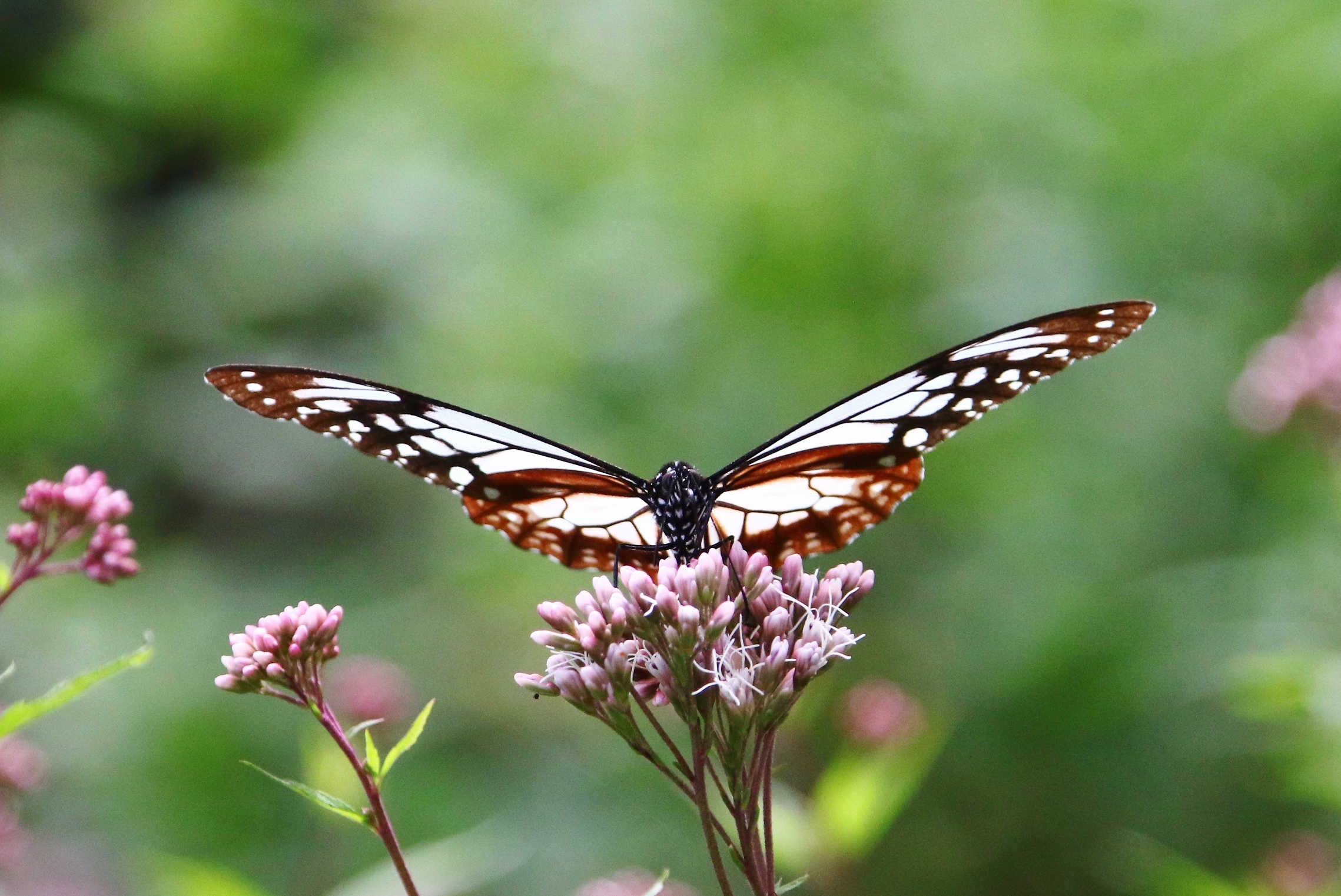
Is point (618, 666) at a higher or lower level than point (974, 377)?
lower

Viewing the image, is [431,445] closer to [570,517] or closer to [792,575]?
[570,517]

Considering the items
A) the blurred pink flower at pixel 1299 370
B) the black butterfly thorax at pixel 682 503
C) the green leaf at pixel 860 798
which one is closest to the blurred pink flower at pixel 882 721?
the green leaf at pixel 860 798

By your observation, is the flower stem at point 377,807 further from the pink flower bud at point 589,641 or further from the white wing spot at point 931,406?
the white wing spot at point 931,406

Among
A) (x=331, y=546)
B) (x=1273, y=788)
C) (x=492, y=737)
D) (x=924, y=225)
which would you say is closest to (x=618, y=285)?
(x=924, y=225)

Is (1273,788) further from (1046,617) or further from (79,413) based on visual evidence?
(79,413)

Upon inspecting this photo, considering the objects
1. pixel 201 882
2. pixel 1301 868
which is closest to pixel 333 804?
pixel 201 882

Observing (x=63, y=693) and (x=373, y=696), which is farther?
(x=373, y=696)

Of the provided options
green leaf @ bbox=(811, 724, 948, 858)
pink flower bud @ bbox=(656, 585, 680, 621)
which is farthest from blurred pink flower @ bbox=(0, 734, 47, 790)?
green leaf @ bbox=(811, 724, 948, 858)
